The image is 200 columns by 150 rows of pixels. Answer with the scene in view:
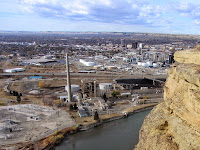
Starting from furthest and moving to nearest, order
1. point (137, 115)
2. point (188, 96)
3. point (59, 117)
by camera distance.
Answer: point (137, 115) → point (59, 117) → point (188, 96)

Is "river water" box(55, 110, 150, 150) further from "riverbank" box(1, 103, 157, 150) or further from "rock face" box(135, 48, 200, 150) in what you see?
"rock face" box(135, 48, 200, 150)

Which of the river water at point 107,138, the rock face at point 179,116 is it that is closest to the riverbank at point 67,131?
the river water at point 107,138

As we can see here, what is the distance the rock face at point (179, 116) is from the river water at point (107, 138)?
3.01 metres

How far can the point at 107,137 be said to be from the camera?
10445mm

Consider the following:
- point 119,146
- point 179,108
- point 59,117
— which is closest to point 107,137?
point 119,146

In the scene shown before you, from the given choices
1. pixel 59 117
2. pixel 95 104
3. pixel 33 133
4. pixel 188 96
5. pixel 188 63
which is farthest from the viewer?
pixel 95 104

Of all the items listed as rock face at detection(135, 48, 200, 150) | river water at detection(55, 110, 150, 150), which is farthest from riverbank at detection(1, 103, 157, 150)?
rock face at detection(135, 48, 200, 150)

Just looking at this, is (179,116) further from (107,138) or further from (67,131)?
(67,131)

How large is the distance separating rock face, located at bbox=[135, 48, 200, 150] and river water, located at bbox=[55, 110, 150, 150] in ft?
9.87

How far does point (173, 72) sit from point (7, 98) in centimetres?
1429

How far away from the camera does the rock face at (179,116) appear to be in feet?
15.9

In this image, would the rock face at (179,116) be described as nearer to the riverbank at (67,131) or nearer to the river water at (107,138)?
the river water at (107,138)

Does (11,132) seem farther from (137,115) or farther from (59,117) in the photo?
(137,115)

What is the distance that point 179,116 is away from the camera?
5469 mm
